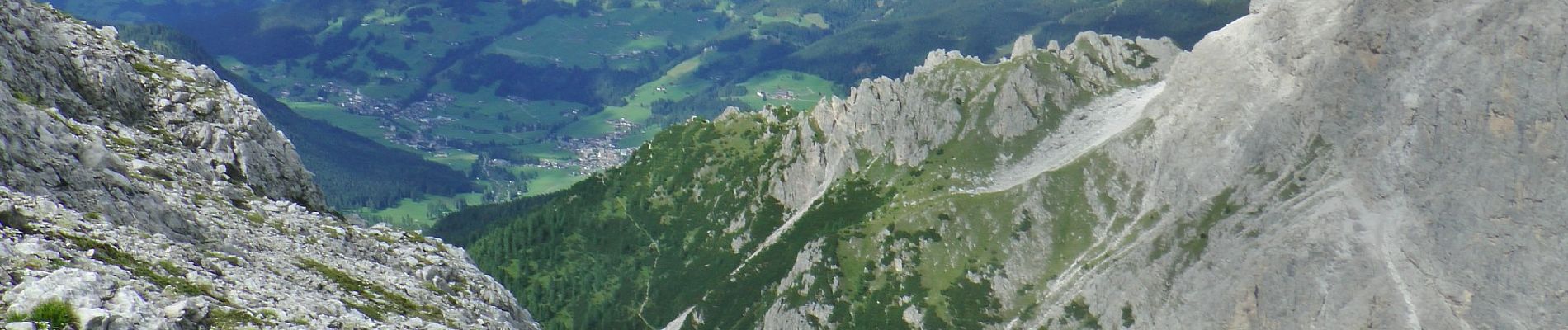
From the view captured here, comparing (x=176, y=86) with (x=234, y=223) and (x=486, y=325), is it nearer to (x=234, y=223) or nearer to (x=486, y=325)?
(x=234, y=223)

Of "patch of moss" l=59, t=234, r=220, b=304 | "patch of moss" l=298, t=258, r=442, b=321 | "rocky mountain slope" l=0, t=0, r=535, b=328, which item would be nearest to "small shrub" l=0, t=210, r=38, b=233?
"rocky mountain slope" l=0, t=0, r=535, b=328

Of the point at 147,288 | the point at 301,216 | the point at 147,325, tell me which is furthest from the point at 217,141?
the point at 147,325

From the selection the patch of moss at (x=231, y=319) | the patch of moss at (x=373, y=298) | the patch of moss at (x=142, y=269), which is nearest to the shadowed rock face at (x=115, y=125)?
the patch of moss at (x=142, y=269)

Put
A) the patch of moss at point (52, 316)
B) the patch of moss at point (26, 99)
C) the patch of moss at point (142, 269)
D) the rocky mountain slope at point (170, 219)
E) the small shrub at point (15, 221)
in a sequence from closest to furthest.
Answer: the patch of moss at point (52, 316) → the rocky mountain slope at point (170, 219) → the small shrub at point (15, 221) → the patch of moss at point (142, 269) → the patch of moss at point (26, 99)

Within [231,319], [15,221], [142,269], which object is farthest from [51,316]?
[15,221]

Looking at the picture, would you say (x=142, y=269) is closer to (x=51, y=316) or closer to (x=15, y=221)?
(x=15, y=221)

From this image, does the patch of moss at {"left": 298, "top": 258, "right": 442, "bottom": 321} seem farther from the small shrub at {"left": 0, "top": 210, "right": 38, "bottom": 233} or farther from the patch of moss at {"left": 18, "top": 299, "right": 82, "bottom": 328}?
the patch of moss at {"left": 18, "top": 299, "right": 82, "bottom": 328}

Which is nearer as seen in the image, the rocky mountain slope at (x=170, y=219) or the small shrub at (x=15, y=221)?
the rocky mountain slope at (x=170, y=219)

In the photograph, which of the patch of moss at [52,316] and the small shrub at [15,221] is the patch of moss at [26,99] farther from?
the patch of moss at [52,316]
